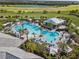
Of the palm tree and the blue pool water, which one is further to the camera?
the blue pool water

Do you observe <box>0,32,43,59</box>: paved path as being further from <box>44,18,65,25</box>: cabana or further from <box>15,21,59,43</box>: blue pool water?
<box>44,18,65,25</box>: cabana

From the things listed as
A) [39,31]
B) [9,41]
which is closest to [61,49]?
[39,31]

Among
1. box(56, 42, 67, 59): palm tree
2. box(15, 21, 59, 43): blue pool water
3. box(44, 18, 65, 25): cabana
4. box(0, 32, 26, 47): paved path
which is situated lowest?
box(56, 42, 67, 59): palm tree

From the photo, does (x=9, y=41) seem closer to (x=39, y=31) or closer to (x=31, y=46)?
(x=31, y=46)

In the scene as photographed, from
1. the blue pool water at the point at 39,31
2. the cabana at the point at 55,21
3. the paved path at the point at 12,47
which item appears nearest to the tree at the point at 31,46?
the paved path at the point at 12,47

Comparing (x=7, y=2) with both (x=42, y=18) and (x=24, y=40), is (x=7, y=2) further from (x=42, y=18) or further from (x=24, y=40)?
(x=24, y=40)

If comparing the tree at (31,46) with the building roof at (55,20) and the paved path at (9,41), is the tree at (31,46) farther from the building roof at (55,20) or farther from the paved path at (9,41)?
the building roof at (55,20)

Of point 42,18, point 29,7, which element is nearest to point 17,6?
point 29,7

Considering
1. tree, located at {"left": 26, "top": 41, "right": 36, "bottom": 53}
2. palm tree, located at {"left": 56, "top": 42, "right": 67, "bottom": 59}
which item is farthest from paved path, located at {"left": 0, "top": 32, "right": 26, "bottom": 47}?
palm tree, located at {"left": 56, "top": 42, "right": 67, "bottom": 59}

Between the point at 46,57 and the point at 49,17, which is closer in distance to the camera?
the point at 46,57
